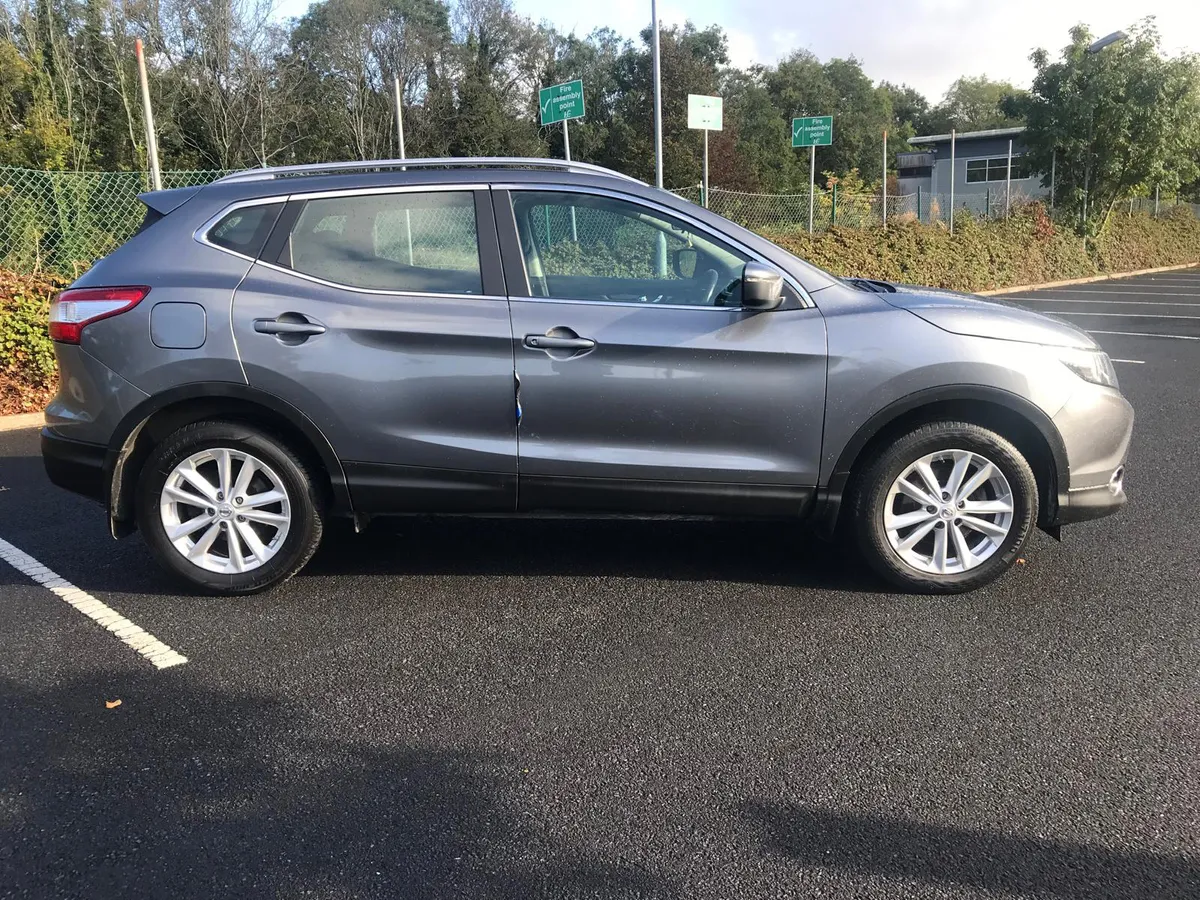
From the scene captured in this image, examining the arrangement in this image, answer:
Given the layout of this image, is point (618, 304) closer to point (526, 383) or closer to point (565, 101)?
point (526, 383)

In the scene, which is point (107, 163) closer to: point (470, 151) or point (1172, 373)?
point (470, 151)

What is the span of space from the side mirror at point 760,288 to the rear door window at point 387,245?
1.07m

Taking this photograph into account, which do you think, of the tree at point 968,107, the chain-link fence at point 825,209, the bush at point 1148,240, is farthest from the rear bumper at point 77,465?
the tree at point 968,107

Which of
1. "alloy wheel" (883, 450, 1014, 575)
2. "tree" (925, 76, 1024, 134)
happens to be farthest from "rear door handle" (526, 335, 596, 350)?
"tree" (925, 76, 1024, 134)

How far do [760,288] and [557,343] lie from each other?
2.72 feet

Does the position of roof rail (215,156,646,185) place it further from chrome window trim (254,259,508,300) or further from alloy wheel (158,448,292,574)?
alloy wheel (158,448,292,574)

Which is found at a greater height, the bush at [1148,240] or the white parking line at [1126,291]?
the bush at [1148,240]

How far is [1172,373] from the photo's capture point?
10383mm

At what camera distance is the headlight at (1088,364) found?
13.4 ft

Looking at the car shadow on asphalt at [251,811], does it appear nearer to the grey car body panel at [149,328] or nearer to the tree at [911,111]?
the grey car body panel at [149,328]

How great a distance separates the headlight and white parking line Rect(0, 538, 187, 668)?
369 centimetres

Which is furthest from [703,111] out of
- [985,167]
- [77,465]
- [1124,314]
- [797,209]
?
[985,167]

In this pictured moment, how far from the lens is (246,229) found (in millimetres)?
4062

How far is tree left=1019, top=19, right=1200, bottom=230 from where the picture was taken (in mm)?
26047
